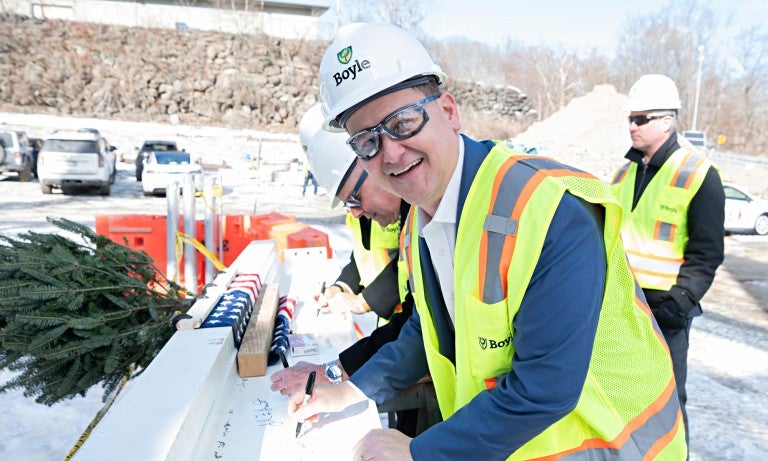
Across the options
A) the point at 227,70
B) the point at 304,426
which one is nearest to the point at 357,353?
the point at 304,426

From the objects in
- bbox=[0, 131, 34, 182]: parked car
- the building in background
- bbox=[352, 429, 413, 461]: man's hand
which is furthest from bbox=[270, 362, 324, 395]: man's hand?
the building in background

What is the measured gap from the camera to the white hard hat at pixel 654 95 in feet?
10.9

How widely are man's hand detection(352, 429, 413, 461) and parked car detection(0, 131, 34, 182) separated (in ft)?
67.7

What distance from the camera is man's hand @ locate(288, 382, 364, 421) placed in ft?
5.86

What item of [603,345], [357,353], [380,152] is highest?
[380,152]

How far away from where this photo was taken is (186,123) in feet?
105

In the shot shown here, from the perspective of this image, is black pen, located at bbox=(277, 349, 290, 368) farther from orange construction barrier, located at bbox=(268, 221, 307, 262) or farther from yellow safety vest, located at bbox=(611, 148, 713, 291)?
yellow safety vest, located at bbox=(611, 148, 713, 291)

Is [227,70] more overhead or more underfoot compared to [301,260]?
more overhead

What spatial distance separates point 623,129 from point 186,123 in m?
23.2

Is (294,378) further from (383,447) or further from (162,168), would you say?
(162,168)

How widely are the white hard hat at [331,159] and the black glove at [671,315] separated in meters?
1.88

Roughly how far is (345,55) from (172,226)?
4370 mm

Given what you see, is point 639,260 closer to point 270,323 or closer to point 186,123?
point 270,323

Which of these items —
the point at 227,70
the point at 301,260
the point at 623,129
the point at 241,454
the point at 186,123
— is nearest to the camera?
the point at 241,454
